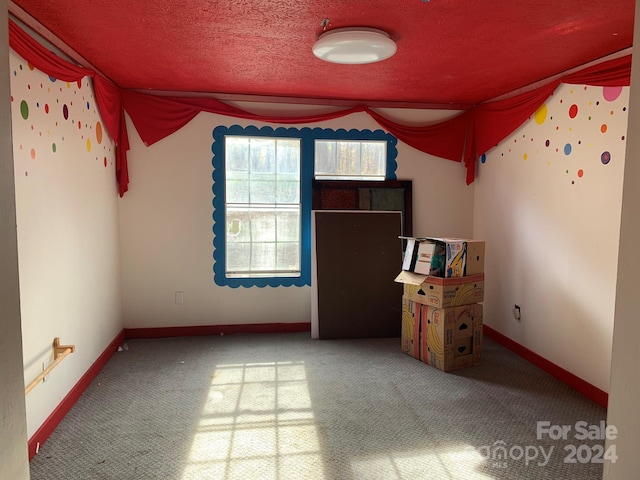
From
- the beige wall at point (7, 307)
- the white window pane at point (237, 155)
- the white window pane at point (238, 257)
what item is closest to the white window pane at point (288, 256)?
the white window pane at point (238, 257)

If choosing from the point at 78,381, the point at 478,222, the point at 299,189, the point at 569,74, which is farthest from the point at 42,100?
the point at 478,222

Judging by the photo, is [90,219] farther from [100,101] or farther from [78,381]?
[78,381]

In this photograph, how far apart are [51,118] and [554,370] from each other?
395cm

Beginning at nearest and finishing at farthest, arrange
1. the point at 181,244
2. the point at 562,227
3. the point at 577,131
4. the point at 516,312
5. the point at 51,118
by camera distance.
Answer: the point at 51,118, the point at 577,131, the point at 562,227, the point at 516,312, the point at 181,244

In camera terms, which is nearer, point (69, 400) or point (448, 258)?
point (69, 400)

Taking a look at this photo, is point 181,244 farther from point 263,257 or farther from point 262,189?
point 262,189

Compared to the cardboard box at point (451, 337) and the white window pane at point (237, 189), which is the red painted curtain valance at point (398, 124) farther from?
the cardboard box at point (451, 337)

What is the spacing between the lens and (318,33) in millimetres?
2670

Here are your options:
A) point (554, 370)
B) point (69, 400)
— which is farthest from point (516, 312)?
point (69, 400)

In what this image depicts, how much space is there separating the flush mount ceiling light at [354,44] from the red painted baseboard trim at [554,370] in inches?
96.6

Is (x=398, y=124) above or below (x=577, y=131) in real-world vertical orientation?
above

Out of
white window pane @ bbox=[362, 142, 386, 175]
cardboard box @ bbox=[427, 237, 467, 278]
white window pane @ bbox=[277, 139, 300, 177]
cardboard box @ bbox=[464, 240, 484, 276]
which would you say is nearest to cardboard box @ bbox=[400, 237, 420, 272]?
cardboard box @ bbox=[427, 237, 467, 278]

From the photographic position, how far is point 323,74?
3609 mm

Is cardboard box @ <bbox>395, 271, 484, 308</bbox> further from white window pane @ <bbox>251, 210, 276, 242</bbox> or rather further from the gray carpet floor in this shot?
white window pane @ <bbox>251, 210, 276, 242</bbox>
